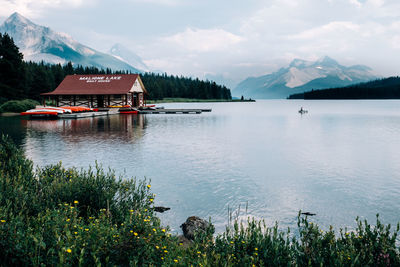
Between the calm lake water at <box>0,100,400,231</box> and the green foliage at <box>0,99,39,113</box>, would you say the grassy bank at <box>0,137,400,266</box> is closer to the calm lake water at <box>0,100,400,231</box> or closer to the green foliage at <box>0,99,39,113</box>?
the calm lake water at <box>0,100,400,231</box>

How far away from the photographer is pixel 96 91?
215 feet

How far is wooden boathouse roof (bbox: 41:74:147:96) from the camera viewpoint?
6506 cm

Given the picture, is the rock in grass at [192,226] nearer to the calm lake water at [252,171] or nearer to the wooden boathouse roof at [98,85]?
the calm lake water at [252,171]

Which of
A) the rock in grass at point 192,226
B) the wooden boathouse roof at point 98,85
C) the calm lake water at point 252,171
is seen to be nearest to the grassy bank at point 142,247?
the rock in grass at point 192,226

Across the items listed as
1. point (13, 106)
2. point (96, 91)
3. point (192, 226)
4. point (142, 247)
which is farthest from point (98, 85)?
point (142, 247)

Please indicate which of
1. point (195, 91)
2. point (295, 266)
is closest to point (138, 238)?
point (295, 266)

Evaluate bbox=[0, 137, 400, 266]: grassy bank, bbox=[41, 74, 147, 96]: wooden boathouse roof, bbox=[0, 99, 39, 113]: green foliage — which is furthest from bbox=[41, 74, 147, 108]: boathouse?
bbox=[0, 137, 400, 266]: grassy bank

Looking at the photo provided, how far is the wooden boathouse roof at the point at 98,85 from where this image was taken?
213 feet

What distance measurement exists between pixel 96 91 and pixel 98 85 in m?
2.79

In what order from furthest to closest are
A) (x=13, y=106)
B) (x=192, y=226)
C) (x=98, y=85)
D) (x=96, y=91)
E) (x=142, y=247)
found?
1. (x=98, y=85)
2. (x=96, y=91)
3. (x=13, y=106)
4. (x=192, y=226)
5. (x=142, y=247)

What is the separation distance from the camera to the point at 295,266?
5980mm

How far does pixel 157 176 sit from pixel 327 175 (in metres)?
9.08

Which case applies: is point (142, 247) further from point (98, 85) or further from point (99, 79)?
point (99, 79)

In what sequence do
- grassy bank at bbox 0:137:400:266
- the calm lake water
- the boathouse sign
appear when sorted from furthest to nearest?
the boathouse sign → the calm lake water → grassy bank at bbox 0:137:400:266
